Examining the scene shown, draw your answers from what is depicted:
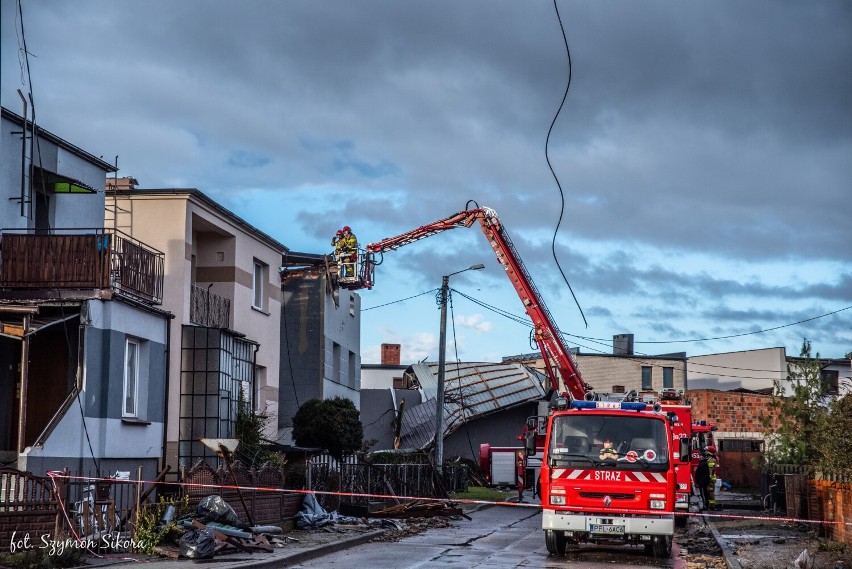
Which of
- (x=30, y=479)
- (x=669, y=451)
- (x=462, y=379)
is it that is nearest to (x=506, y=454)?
(x=462, y=379)

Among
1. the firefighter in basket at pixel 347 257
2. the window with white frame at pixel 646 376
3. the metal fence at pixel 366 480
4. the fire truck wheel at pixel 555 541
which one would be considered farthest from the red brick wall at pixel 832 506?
the window with white frame at pixel 646 376

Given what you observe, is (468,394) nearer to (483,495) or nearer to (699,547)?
(483,495)

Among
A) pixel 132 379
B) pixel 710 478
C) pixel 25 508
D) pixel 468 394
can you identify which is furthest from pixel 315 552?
pixel 468 394

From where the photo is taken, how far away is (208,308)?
25.4 metres

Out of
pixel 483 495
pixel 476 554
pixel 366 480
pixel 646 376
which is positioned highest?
pixel 646 376

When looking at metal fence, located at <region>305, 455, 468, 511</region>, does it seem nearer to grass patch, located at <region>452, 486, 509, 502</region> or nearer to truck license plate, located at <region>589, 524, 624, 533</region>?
truck license plate, located at <region>589, 524, 624, 533</region>

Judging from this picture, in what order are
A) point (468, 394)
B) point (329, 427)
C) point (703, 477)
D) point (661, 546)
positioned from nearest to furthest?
point (661, 546) < point (703, 477) < point (329, 427) < point (468, 394)

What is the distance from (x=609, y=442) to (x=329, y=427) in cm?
1235

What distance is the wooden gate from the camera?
13773 millimetres

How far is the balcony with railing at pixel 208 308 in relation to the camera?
2455 cm

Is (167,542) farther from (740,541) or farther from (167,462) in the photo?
(740,541)

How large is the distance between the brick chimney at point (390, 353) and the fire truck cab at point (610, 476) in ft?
172

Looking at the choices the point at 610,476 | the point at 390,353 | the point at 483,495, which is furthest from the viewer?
the point at 390,353

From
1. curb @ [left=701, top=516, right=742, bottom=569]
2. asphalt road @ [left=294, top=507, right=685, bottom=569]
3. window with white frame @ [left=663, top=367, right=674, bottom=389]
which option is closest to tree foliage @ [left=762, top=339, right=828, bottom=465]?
curb @ [left=701, top=516, right=742, bottom=569]
